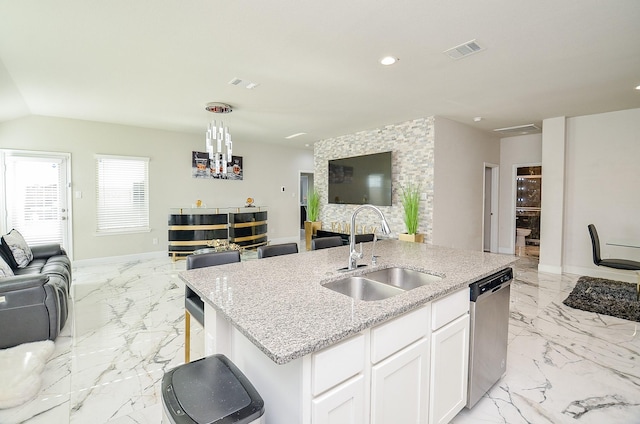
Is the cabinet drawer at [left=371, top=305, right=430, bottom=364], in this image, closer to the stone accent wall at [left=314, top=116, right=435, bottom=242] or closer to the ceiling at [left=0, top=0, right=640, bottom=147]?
the ceiling at [left=0, top=0, right=640, bottom=147]

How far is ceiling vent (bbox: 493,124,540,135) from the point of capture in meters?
5.68

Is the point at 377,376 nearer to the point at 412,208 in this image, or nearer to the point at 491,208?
the point at 412,208

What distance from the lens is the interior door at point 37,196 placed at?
A: 499 centimetres

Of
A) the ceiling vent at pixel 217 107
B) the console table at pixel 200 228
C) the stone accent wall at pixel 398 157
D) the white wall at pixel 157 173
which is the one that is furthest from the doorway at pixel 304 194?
the ceiling vent at pixel 217 107

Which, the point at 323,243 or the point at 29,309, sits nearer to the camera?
the point at 29,309

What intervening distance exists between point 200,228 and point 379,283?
5.01m

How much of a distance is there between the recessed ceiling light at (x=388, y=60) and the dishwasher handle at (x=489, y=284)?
7.04 ft

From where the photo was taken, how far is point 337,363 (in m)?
1.12

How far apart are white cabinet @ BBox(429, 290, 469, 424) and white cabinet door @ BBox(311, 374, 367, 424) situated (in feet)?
1.83

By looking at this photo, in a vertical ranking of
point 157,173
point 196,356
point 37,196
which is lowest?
point 196,356

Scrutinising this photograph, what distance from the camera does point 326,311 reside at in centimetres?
127

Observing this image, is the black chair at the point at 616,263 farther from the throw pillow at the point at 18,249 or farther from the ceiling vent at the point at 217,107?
the throw pillow at the point at 18,249

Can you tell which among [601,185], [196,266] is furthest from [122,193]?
[601,185]

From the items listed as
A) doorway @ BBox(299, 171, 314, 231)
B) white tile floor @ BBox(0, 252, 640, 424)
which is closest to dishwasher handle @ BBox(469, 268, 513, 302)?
white tile floor @ BBox(0, 252, 640, 424)
